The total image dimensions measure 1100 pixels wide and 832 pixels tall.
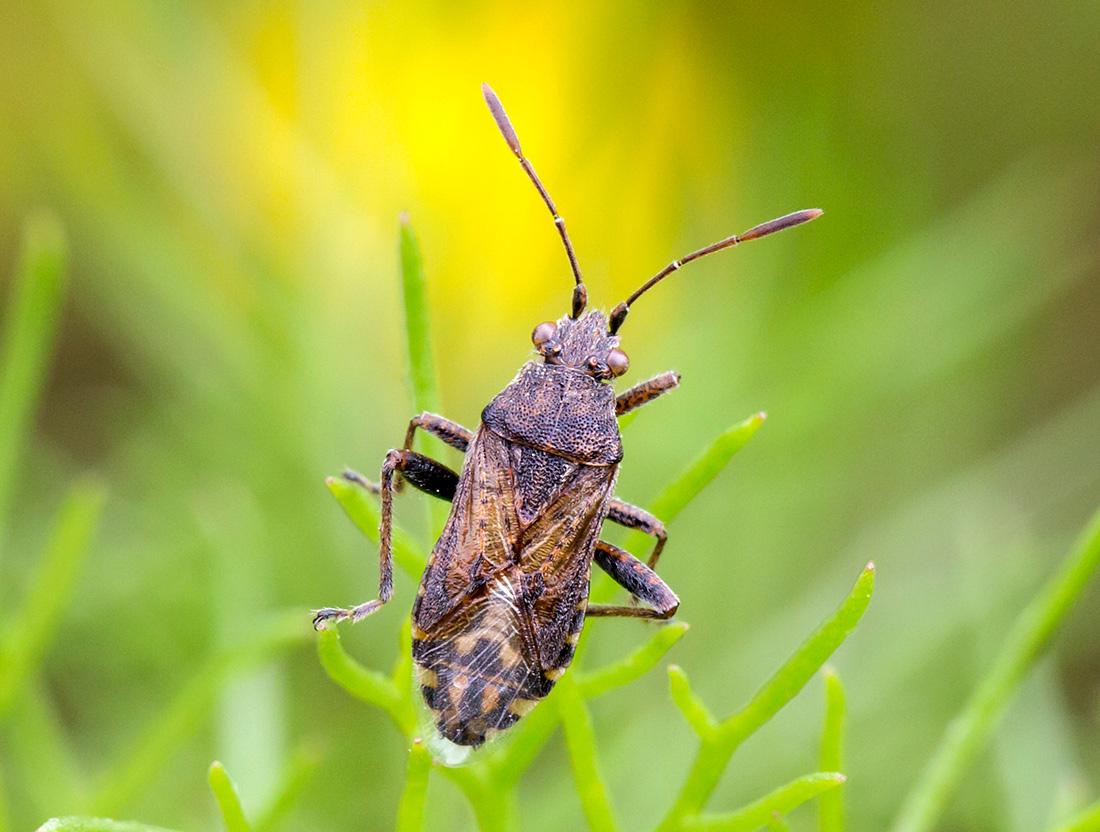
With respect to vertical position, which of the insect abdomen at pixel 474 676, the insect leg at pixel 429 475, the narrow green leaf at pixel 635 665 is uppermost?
the insect leg at pixel 429 475

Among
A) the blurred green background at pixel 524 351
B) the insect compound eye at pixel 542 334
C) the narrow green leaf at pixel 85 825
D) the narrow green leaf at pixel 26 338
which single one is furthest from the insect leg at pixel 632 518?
the narrow green leaf at pixel 26 338

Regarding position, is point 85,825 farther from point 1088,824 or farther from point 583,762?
point 1088,824

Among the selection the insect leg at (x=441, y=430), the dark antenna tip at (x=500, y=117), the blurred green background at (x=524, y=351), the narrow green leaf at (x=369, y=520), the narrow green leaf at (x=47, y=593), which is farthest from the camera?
the blurred green background at (x=524, y=351)

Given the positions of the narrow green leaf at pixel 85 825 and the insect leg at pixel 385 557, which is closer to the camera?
the narrow green leaf at pixel 85 825

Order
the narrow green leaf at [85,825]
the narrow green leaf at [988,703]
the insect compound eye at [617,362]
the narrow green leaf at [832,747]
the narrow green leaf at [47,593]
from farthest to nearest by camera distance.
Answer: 1. the insect compound eye at [617,362]
2. the narrow green leaf at [47,593]
3. the narrow green leaf at [988,703]
4. the narrow green leaf at [832,747]
5. the narrow green leaf at [85,825]

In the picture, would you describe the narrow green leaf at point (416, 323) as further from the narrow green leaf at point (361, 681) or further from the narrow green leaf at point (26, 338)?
the narrow green leaf at point (26, 338)

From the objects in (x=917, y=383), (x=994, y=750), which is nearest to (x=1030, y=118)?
(x=917, y=383)
